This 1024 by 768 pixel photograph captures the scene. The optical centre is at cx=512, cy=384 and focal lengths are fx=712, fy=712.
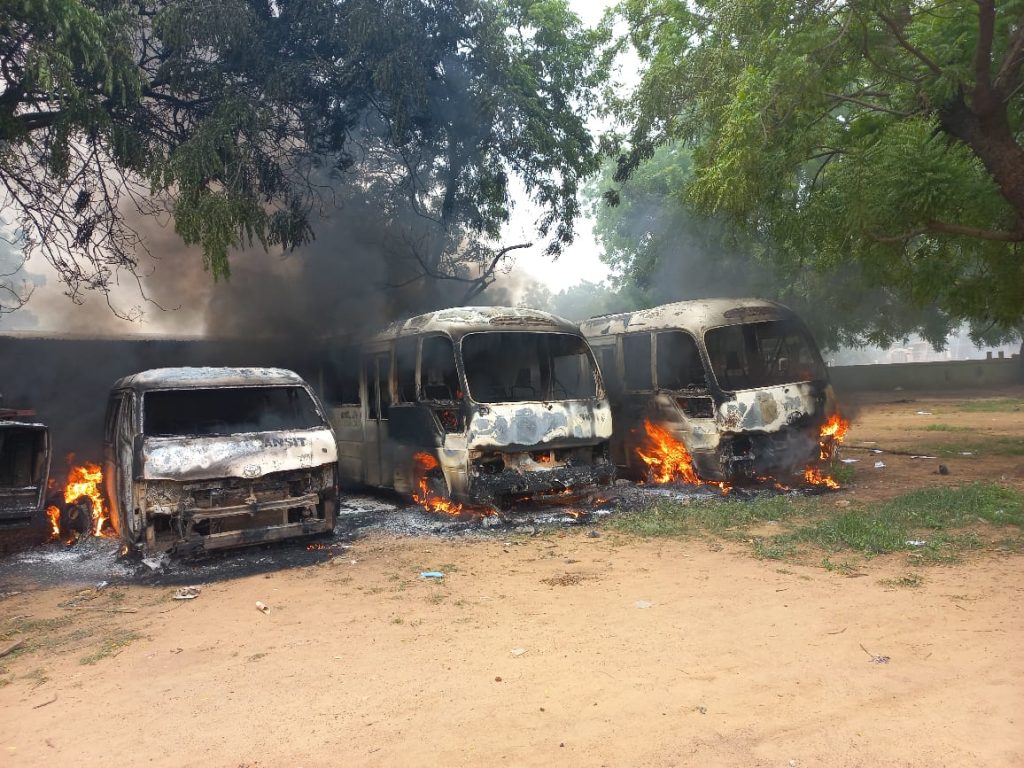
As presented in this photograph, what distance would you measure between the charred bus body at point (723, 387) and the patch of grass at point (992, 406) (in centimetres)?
1282

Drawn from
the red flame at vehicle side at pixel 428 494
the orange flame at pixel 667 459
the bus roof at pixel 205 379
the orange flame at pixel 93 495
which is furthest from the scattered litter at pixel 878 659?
the orange flame at pixel 93 495

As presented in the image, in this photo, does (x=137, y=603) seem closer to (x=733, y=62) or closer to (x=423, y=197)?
(x=733, y=62)

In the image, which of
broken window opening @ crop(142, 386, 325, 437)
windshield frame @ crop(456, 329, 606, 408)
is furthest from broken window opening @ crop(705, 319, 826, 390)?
broken window opening @ crop(142, 386, 325, 437)

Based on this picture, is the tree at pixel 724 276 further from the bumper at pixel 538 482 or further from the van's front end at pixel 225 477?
the van's front end at pixel 225 477

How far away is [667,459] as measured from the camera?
30.9ft

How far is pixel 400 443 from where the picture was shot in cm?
889

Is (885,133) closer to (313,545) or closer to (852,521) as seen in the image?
(852,521)

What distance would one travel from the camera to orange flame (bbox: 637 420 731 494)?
906cm

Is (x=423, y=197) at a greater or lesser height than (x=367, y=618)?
greater

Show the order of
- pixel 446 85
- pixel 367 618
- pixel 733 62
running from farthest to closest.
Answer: pixel 446 85
pixel 733 62
pixel 367 618

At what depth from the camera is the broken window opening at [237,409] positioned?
7188 mm

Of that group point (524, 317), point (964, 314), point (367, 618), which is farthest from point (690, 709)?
point (964, 314)

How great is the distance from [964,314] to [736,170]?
5249 mm

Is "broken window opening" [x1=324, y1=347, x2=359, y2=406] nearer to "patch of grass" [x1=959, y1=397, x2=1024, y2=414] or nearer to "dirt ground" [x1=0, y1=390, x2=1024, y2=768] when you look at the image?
"dirt ground" [x1=0, y1=390, x2=1024, y2=768]
